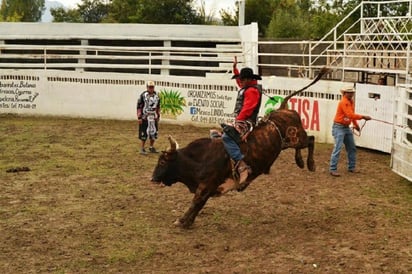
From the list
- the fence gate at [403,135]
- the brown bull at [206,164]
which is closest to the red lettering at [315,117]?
the fence gate at [403,135]

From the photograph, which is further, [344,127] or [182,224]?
[344,127]

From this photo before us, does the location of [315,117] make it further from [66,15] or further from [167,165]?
[66,15]

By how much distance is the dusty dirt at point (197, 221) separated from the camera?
6.66 metres

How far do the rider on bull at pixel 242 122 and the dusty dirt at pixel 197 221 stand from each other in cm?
78

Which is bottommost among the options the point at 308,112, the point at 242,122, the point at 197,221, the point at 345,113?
the point at 197,221

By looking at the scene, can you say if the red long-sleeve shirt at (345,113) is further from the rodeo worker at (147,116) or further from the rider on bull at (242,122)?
the rodeo worker at (147,116)

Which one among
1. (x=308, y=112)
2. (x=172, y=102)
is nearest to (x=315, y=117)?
(x=308, y=112)

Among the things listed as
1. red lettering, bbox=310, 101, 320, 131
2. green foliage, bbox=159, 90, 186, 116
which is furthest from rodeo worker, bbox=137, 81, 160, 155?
green foliage, bbox=159, 90, 186, 116

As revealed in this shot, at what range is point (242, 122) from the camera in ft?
25.8

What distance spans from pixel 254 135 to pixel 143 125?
542cm

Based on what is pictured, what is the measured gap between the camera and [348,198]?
9.34m

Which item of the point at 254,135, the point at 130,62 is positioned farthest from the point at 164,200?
the point at 130,62

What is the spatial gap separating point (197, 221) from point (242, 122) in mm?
1420

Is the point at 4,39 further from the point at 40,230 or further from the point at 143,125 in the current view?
the point at 40,230
